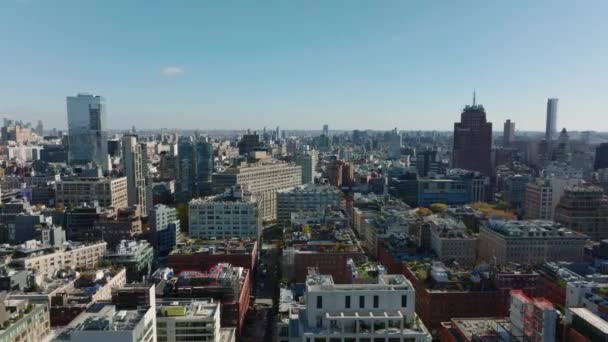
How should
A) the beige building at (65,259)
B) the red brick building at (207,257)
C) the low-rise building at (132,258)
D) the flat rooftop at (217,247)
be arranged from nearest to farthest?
the beige building at (65,259) < the red brick building at (207,257) < the flat rooftop at (217,247) < the low-rise building at (132,258)

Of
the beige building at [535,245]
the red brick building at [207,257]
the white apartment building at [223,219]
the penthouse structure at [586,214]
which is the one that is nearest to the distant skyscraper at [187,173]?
the white apartment building at [223,219]

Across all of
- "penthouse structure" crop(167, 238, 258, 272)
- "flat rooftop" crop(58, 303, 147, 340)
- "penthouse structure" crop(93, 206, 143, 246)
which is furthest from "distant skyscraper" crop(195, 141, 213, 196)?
"flat rooftop" crop(58, 303, 147, 340)

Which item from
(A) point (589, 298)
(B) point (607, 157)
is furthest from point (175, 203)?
(B) point (607, 157)

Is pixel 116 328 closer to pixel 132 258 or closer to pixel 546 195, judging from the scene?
pixel 132 258

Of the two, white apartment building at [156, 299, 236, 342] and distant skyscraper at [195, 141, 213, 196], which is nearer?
white apartment building at [156, 299, 236, 342]

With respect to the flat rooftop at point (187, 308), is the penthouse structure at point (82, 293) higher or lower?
lower

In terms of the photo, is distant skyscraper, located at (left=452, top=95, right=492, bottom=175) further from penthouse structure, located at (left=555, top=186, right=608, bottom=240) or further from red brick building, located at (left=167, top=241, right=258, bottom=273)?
red brick building, located at (left=167, top=241, right=258, bottom=273)

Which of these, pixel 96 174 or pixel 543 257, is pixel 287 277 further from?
pixel 96 174

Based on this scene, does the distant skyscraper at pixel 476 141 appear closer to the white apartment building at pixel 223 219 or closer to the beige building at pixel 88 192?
the white apartment building at pixel 223 219
